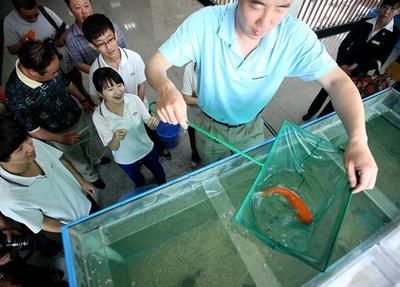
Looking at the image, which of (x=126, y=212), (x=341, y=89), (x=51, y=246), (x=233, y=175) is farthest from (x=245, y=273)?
(x=51, y=246)

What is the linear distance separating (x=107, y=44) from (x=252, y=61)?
45.8 inches

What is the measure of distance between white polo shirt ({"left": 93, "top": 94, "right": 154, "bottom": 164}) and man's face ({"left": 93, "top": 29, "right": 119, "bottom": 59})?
406 mm

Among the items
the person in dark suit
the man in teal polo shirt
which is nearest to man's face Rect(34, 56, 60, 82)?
the man in teal polo shirt

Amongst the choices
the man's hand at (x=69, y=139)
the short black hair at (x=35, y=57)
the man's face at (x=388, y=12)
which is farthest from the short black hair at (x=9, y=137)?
the man's face at (x=388, y=12)

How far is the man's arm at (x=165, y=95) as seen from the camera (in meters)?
0.91

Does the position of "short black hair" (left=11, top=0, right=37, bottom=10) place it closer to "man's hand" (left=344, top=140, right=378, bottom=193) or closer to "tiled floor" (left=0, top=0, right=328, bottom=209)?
"tiled floor" (left=0, top=0, right=328, bottom=209)

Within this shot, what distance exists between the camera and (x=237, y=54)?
1.07 m

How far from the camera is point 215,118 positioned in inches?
58.0

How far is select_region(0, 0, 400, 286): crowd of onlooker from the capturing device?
3.99 ft

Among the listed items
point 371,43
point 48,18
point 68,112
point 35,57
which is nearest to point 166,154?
point 68,112

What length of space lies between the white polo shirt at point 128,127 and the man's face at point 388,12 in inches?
84.0

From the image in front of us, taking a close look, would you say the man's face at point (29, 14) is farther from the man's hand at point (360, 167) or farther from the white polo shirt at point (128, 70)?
the man's hand at point (360, 167)

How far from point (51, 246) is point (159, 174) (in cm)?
93

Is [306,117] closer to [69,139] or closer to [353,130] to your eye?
[353,130]
